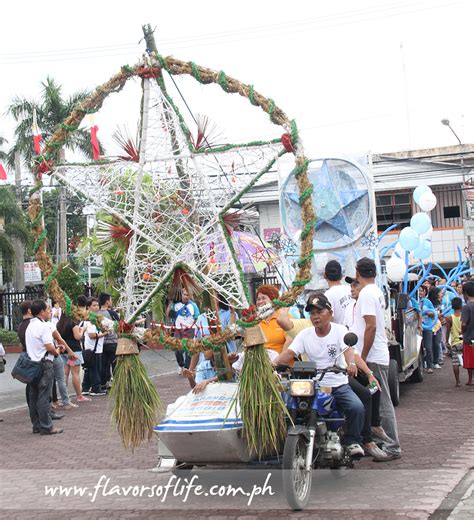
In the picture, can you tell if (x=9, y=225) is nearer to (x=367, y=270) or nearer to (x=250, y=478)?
(x=367, y=270)

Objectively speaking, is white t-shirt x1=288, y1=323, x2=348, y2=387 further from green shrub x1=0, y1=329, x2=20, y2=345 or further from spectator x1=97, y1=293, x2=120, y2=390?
green shrub x1=0, y1=329, x2=20, y2=345

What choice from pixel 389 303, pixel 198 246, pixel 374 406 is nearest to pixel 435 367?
pixel 389 303

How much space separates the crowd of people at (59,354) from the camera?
10992 millimetres

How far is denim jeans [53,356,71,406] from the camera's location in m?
12.9

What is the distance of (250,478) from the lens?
7418 millimetres

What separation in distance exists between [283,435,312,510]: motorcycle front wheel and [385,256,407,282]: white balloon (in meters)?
8.32

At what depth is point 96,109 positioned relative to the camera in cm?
744

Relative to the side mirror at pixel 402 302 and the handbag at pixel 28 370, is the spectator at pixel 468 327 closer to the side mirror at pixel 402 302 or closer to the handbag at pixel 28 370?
the side mirror at pixel 402 302

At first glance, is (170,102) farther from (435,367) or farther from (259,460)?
(435,367)

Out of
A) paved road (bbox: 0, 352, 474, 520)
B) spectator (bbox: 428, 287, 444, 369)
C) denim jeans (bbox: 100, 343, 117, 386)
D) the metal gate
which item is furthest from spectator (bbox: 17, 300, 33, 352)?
the metal gate

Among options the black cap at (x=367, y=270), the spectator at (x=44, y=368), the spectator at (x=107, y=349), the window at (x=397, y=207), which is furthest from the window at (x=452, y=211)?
the black cap at (x=367, y=270)

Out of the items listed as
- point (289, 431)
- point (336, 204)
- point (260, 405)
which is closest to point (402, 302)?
point (336, 204)

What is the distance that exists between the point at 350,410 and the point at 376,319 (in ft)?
3.92

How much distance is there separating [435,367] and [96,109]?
459 inches
